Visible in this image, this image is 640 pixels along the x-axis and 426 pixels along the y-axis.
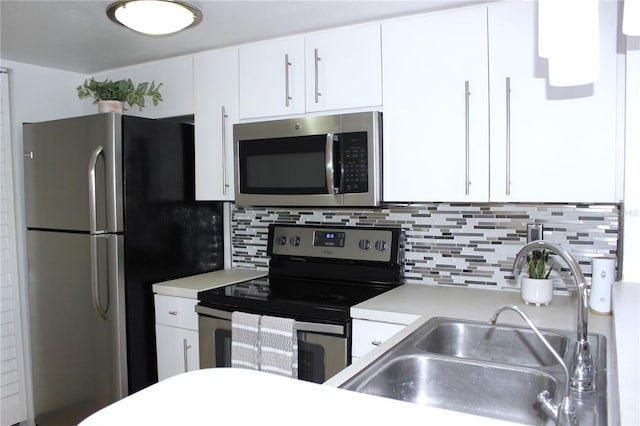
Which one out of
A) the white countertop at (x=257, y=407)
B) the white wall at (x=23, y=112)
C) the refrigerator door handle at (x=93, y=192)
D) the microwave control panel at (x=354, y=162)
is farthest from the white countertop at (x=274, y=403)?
the white wall at (x=23, y=112)

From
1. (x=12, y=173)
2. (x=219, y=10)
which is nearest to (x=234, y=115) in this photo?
(x=219, y=10)

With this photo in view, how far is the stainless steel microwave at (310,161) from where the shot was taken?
222 centimetres

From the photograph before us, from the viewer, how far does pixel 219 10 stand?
210 cm

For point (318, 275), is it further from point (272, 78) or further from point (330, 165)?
point (272, 78)

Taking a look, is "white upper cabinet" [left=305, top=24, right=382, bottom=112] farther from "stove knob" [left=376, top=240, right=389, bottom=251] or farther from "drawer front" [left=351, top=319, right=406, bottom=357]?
"drawer front" [left=351, top=319, right=406, bottom=357]

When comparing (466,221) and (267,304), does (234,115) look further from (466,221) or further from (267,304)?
(466,221)

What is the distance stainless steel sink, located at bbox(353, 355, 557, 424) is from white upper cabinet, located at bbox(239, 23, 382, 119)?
47.5 inches

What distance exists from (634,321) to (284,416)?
2.86 feet

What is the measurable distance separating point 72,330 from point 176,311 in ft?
1.92

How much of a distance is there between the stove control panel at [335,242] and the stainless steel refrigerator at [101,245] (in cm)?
48

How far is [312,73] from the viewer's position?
2.37 m

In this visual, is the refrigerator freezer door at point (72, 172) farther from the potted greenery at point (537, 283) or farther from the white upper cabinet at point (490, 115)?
the potted greenery at point (537, 283)

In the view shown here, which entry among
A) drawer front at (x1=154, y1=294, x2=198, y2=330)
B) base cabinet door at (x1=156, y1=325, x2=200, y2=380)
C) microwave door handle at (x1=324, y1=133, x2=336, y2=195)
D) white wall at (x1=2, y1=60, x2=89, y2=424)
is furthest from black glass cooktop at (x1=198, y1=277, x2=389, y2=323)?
white wall at (x1=2, y1=60, x2=89, y2=424)

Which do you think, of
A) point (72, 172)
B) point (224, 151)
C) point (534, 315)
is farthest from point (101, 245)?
point (534, 315)
